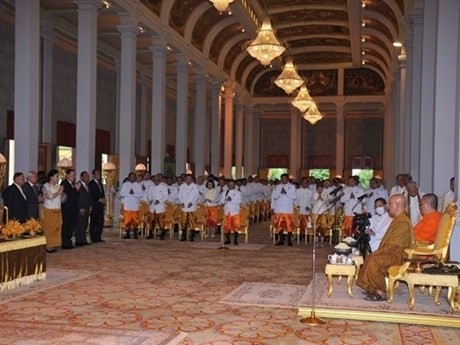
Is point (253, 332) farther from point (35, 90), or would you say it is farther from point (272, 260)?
point (35, 90)

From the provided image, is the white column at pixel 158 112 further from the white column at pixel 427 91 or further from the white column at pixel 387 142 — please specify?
the white column at pixel 387 142

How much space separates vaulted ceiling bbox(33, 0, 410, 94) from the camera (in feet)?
57.5

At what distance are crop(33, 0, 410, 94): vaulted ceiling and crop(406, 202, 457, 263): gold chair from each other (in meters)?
8.47

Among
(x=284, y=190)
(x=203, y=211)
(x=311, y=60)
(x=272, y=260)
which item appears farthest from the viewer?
(x=311, y=60)

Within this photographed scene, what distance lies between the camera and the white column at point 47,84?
16797 millimetres

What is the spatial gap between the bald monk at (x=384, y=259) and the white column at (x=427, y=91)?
18.0 feet

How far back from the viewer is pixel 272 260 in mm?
10227

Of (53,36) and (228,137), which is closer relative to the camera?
(53,36)

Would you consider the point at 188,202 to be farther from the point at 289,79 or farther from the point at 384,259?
the point at 384,259

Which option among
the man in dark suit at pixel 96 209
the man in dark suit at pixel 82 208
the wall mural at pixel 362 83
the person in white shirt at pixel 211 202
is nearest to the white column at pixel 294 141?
the wall mural at pixel 362 83

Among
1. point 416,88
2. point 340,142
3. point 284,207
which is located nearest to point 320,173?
point 340,142

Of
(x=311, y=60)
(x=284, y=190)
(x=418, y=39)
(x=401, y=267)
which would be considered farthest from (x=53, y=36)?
(x=311, y=60)

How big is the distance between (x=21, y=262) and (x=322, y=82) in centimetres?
2589

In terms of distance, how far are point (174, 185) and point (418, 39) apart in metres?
6.69
